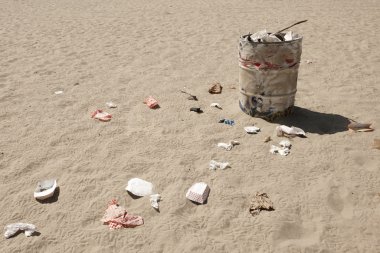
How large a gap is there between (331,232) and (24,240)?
1.75m

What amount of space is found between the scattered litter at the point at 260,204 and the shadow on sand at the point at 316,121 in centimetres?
109

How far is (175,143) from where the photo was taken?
3.00m

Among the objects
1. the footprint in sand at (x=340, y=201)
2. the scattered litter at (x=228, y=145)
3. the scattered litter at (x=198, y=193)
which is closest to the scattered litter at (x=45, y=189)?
the scattered litter at (x=198, y=193)

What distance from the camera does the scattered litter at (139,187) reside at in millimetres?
2377

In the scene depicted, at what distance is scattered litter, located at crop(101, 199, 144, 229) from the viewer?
6.94 ft

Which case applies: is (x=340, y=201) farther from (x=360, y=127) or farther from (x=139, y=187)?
(x=139, y=187)

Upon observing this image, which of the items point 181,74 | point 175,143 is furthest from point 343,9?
point 175,143

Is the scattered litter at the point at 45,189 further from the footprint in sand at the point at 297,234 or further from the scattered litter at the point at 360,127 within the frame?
the scattered litter at the point at 360,127

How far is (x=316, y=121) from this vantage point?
3318mm

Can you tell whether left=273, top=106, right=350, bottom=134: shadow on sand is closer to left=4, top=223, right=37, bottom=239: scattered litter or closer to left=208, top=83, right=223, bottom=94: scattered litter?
left=208, top=83, right=223, bottom=94: scattered litter

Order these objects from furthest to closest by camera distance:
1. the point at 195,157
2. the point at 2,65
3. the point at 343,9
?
1. the point at 343,9
2. the point at 2,65
3. the point at 195,157

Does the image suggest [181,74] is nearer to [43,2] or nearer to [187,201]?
[187,201]

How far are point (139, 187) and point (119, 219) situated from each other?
0.32m

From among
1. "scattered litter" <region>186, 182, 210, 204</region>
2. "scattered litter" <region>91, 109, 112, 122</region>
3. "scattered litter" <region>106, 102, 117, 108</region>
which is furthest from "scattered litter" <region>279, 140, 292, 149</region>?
"scattered litter" <region>106, 102, 117, 108</region>
